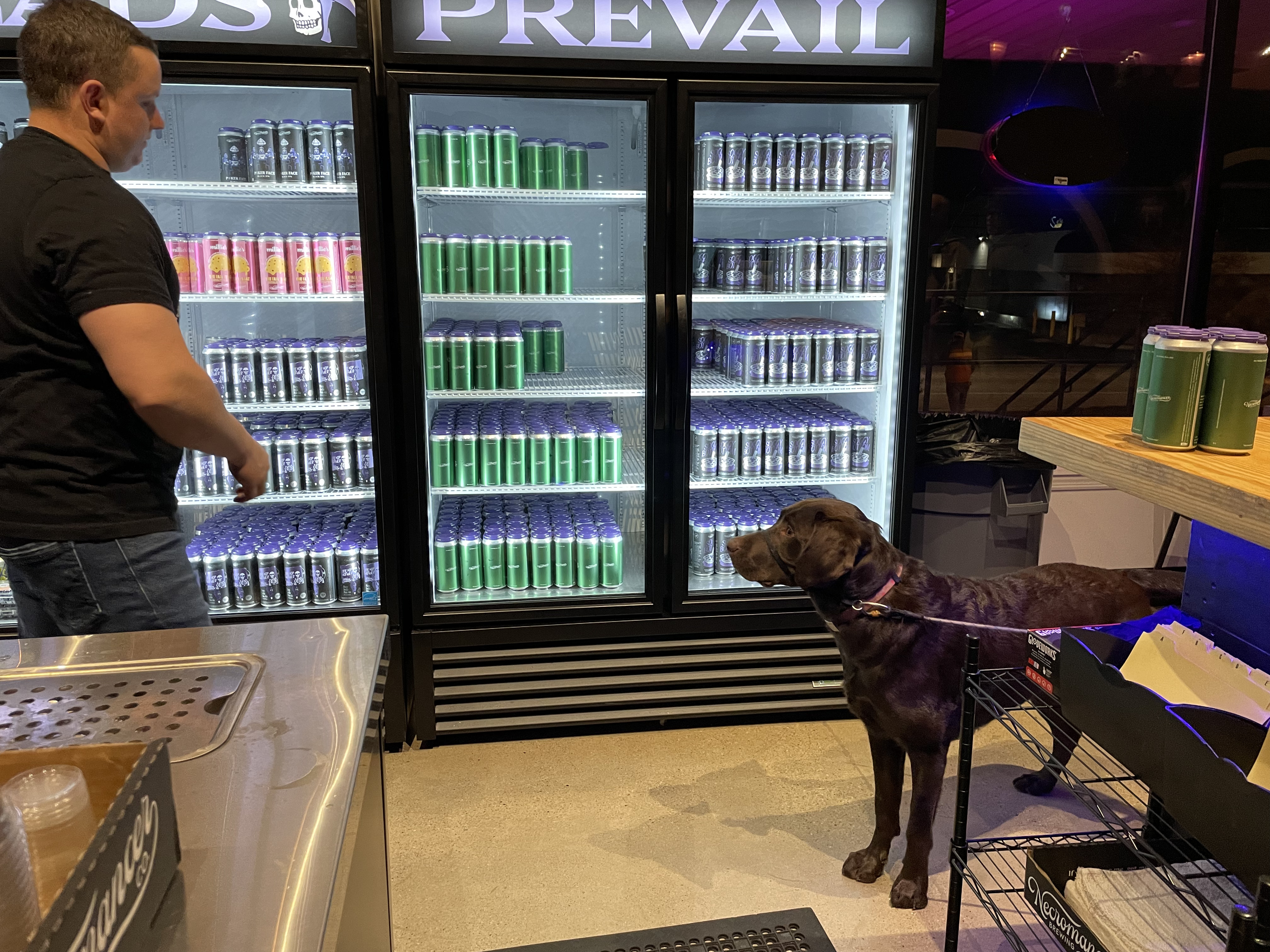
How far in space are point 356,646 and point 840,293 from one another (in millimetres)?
2353

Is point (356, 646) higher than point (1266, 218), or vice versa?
point (1266, 218)

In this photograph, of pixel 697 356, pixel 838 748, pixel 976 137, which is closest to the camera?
pixel 838 748

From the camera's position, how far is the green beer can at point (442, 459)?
10.6 ft

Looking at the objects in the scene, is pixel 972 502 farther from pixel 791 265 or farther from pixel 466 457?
pixel 466 457

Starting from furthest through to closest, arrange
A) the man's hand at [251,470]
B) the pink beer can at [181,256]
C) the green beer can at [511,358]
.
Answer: the green beer can at [511,358] < the pink beer can at [181,256] < the man's hand at [251,470]

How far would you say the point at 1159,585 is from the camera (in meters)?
2.38

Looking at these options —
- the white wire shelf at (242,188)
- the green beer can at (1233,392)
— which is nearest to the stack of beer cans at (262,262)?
the white wire shelf at (242,188)

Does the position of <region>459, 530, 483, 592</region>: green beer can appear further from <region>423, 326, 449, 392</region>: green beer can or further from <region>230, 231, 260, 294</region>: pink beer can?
<region>230, 231, 260, 294</region>: pink beer can

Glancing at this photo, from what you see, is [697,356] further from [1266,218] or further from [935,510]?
[1266,218]

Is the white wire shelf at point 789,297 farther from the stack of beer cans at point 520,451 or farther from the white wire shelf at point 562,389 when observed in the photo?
the stack of beer cans at point 520,451

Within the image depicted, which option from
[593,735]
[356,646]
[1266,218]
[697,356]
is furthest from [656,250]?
[1266,218]

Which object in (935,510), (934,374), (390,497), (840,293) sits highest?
(840,293)

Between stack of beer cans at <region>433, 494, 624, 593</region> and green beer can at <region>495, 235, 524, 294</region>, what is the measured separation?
851 mm

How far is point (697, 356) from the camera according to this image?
3557mm
